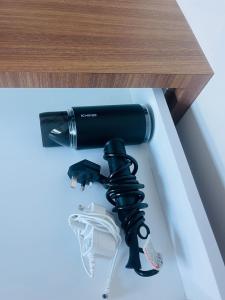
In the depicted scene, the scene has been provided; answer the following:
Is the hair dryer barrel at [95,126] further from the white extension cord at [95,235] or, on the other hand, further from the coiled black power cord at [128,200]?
the white extension cord at [95,235]

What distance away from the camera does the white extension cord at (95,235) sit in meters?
0.52

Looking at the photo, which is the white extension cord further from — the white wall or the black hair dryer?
the white wall

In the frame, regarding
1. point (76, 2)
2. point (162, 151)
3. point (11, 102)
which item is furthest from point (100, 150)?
point (76, 2)

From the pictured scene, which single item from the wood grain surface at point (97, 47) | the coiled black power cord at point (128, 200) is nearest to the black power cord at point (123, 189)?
the coiled black power cord at point (128, 200)

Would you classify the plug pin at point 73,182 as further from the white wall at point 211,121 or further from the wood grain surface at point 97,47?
the white wall at point 211,121

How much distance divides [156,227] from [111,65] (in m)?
0.35

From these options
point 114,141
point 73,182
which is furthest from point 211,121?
point 73,182

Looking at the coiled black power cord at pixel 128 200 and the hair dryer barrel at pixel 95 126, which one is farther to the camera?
the hair dryer barrel at pixel 95 126

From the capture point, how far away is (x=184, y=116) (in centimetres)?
77

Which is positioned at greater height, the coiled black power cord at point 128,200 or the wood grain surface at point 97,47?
the wood grain surface at point 97,47

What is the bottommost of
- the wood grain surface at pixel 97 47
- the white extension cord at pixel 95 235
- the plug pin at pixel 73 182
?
the white extension cord at pixel 95 235

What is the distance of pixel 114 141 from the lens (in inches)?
25.6

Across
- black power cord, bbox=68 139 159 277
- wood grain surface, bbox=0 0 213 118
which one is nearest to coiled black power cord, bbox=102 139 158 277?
black power cord, bbox=68 139 159 277

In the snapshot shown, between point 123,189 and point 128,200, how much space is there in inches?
0.9
